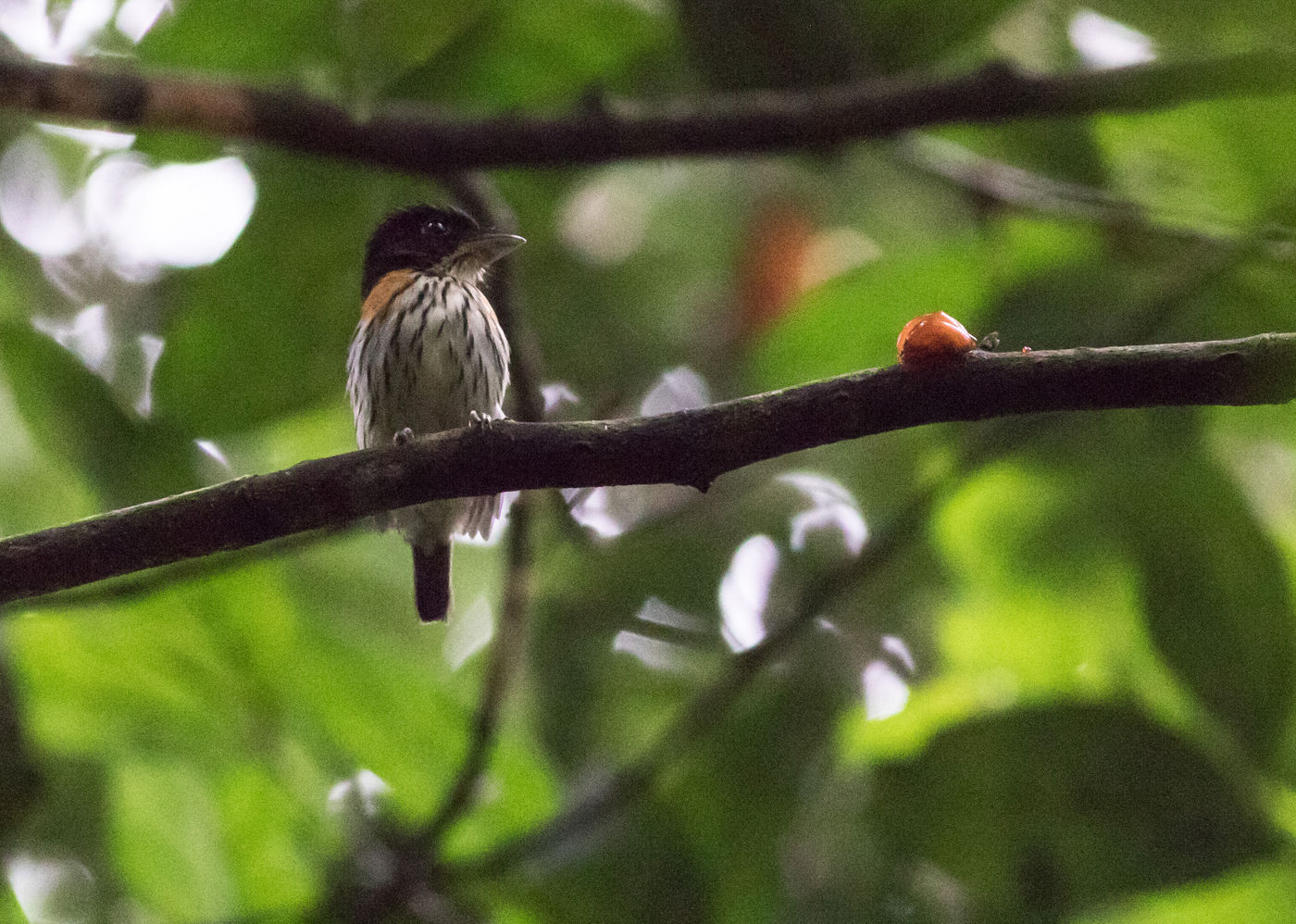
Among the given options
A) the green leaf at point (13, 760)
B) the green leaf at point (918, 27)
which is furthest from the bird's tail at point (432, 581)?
the green leaf at point (918, 27)

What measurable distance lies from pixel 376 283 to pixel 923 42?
173cm

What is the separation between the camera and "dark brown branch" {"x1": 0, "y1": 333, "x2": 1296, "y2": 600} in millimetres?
1800

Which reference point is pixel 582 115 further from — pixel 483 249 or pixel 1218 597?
pixel 1218 597

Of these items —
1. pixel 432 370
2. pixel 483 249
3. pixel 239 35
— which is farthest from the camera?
pixel 483 249

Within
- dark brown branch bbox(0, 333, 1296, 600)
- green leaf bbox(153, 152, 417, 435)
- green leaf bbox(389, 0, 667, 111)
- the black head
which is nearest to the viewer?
dark brown branch bbox(0, 333, 1296, 600)

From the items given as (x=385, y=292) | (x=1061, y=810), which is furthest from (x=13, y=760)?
(x=1061, y=810)

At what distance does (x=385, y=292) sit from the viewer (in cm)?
398

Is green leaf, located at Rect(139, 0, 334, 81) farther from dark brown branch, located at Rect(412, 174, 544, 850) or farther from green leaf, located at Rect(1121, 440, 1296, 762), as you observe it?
green leaf, located at Rect(1121, 440, 1296, 762)

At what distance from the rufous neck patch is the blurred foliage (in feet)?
0.19

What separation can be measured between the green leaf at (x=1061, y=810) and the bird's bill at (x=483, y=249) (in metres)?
1.78

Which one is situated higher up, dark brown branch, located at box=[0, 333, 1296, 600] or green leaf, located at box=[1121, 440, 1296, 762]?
dark brown branch, located at box=[0, 333, 1296, 600]

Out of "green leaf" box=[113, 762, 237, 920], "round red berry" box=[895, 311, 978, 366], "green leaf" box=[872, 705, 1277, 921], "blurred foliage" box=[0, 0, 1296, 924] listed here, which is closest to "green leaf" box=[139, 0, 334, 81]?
"blurred foliage" box=[0, 0, 1296, 924]

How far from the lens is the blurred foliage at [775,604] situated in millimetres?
3094

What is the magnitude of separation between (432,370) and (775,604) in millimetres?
1256
